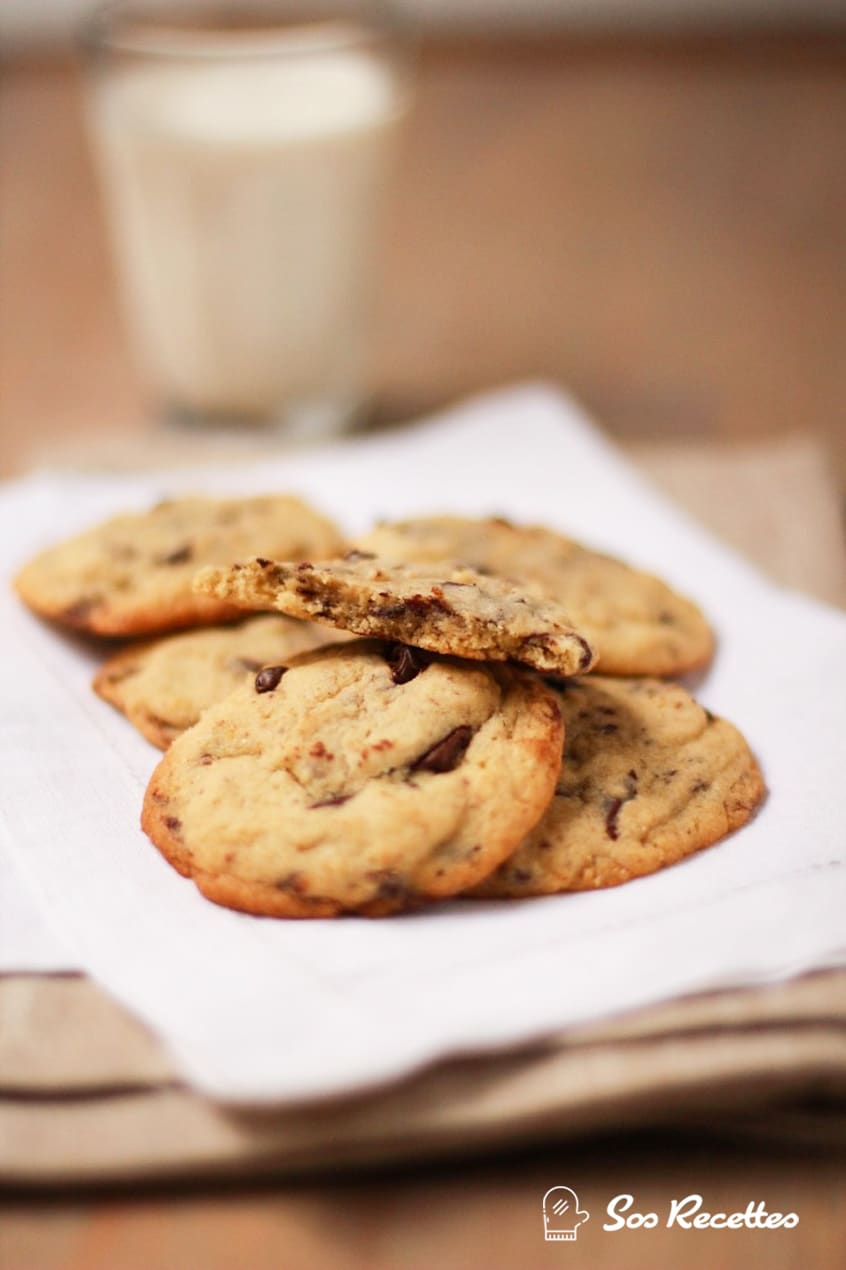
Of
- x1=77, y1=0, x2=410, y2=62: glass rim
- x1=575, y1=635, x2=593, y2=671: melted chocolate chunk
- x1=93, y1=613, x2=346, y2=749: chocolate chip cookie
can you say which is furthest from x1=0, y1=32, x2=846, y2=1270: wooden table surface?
x1=77, y1=0, x2=410, y2=62: glass rim

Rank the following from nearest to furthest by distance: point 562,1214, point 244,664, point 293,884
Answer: point 562,1214
point 293,884
point 244,664

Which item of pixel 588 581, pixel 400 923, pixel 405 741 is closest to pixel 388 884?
pixel 400 923

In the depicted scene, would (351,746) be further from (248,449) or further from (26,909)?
(248,449)

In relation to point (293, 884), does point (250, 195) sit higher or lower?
higher

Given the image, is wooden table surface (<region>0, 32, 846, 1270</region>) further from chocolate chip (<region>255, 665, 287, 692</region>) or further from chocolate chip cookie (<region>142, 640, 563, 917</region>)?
chocolate chip (<region>255, 665, 287, 692</region>)

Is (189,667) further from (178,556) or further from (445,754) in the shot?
(445,754)

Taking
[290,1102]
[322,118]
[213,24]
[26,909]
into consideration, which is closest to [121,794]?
[26,909]

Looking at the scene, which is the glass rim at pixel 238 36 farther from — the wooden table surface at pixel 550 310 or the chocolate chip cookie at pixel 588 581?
the chocolate chip cookie at pixel 588 581
